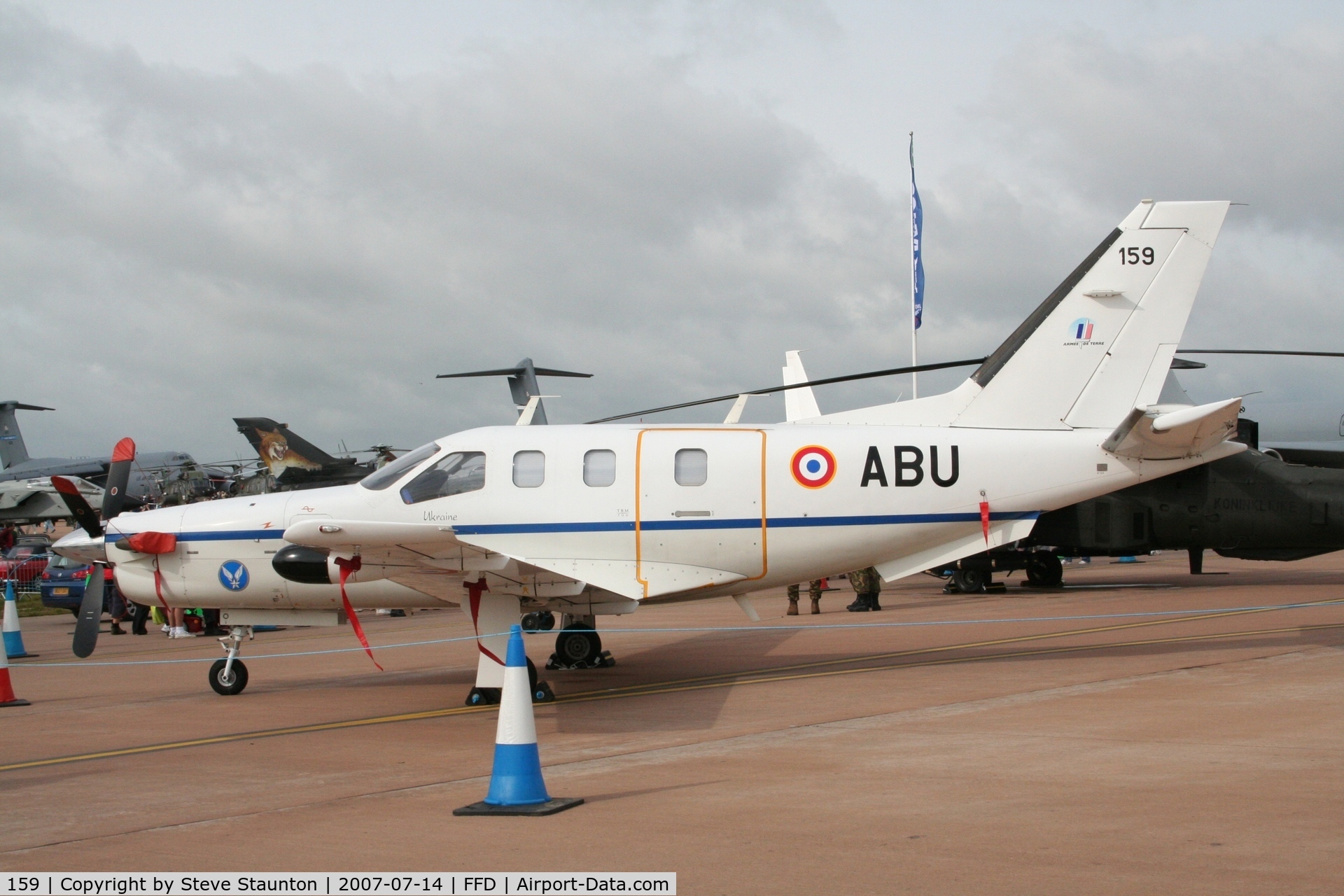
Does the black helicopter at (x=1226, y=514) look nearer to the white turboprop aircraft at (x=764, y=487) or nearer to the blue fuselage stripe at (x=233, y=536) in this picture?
the white turboprop aircraft at (x=764, y=487)

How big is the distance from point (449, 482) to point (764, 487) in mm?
3483

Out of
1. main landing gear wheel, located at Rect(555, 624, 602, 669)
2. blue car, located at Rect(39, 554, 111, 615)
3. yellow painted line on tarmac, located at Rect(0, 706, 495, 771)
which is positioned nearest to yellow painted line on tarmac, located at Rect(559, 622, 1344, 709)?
yellow painted line on tarmac, located at Rect(0, 706, 495, 771)

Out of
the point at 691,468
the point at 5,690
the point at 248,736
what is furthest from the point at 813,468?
the point at 5,690

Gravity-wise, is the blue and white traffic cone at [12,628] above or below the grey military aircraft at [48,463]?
below

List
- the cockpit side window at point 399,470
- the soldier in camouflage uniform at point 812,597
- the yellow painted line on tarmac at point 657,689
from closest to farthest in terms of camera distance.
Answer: the yellow painted line on tarmac at point 657,689 → the cockpit side window at point 399,470 → the soldier in camouflage uniform at point 812,597

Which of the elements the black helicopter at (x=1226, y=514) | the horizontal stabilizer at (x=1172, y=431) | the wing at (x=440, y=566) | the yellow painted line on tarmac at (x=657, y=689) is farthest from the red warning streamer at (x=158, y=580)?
the black helicopter at (x=1226, y=514)

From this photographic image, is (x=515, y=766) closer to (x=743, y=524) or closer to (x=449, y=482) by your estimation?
(x=743, y=524)

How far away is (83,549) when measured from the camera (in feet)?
43.2

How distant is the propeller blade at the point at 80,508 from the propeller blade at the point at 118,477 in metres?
0.09

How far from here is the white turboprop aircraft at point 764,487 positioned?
1198 centimetres

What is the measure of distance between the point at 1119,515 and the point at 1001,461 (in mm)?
10764

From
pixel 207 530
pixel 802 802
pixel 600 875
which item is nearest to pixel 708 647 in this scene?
pixel 207 530

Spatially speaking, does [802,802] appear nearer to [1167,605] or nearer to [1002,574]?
[1167,605]

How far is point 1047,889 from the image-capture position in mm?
4730
